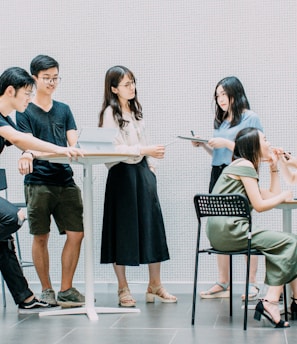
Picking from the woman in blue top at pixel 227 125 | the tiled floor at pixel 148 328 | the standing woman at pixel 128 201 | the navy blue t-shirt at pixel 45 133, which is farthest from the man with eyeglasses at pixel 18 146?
the woman in blue top at pixel 227 125

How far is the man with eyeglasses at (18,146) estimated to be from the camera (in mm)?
3607

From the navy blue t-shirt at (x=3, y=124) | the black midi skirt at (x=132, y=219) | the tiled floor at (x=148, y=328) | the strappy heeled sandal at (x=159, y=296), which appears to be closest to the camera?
the tiled floor at (x=148, y=328)

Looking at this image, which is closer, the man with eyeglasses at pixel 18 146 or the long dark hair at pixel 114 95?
the man with eyeglasses at pixel 18 146

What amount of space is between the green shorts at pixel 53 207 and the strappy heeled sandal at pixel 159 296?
629 millimetres

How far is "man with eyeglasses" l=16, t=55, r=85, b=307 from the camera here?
4.33 meters

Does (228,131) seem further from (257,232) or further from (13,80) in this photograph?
(13,80)

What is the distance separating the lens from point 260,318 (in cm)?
353

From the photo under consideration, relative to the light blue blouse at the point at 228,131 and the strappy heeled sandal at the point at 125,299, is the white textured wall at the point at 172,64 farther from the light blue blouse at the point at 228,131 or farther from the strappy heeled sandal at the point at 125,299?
the strappy heeled sandal at the point at 125,299

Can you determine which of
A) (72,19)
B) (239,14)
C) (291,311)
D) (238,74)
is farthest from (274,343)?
(72,19)

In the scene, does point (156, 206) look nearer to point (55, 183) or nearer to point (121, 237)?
point (121, 237)

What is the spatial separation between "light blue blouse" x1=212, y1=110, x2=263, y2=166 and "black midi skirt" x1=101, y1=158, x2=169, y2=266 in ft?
1.57

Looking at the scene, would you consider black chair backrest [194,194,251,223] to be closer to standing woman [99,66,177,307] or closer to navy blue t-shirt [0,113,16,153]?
standing woman [99,66,177,307]

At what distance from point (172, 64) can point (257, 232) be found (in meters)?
1.90

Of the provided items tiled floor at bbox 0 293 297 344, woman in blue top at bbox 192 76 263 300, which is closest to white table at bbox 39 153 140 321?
tiled floor at bbox 0 293 297 344
